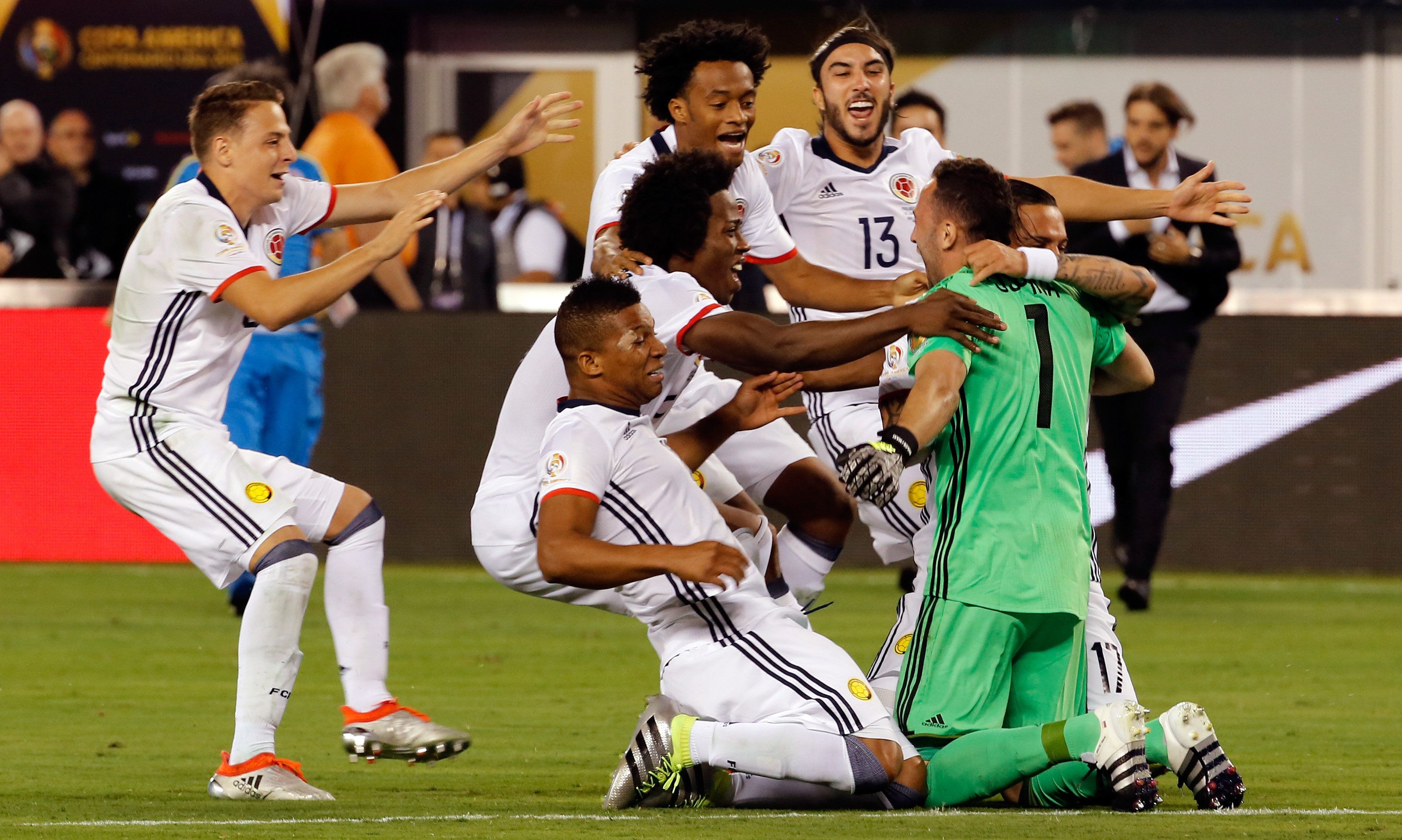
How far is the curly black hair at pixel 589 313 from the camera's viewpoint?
18.9 ft

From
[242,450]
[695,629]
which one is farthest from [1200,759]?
[242,450]

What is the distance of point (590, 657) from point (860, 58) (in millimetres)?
2899

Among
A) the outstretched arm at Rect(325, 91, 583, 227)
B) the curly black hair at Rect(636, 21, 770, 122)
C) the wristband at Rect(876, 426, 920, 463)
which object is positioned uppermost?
the curly black hair at Rect(636, 21, 770, 122)

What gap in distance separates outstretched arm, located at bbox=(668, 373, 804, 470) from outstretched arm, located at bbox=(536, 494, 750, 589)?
0.60 meters

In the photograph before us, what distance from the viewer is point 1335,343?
12.6 meters

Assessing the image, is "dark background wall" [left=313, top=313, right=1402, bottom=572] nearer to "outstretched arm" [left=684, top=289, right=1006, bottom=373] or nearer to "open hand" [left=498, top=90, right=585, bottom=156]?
"open hand" [left=498, top=90, right=585, bottom=156]

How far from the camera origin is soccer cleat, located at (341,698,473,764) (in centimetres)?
580

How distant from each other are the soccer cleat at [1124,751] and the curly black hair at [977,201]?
1.38 meters

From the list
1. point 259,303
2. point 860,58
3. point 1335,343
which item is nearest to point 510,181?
point 1335,343

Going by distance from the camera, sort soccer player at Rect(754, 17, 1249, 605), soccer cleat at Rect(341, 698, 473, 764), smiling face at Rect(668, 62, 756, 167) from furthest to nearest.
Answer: soccer player at Rect(754, 17, 1249, 605), smiling face at Rect(668, 62, 756, 167), soccer cleat at Rect(341, 698, 473, 764)

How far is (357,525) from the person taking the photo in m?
6.14

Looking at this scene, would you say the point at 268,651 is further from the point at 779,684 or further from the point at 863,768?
the point at 863,768

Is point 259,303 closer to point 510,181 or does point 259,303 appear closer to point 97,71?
point 510,181

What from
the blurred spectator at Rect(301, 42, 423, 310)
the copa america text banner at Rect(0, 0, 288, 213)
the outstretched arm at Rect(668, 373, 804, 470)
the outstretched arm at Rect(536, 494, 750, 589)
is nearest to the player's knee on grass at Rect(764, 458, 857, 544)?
the outstretched arm at Rect(668, 373, 804, 470)
